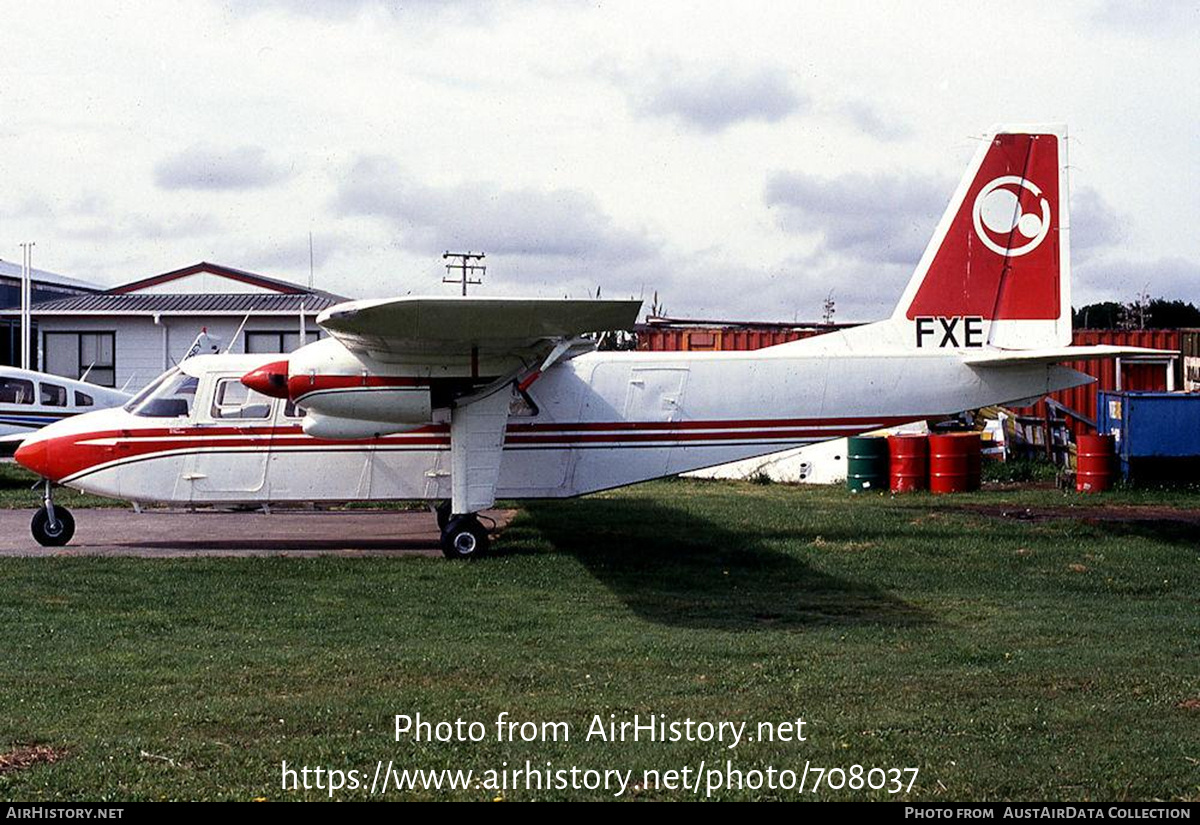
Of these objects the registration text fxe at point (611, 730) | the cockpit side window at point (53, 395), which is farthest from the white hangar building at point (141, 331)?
the registration text fxe at point (611, 730)

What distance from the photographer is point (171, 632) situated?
10.1m

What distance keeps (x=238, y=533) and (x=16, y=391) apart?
839 cm

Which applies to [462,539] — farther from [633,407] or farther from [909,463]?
[909,463]

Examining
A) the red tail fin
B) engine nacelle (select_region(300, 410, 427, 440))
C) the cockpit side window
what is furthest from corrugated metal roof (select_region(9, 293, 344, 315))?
the red tail fin

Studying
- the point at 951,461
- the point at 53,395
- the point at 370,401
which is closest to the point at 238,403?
the point at 370,401

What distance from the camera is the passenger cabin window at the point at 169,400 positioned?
15.4 meters

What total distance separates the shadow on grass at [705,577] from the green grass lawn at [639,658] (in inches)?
2.4

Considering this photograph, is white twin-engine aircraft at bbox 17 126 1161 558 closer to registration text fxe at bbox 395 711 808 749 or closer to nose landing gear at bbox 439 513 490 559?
nose landing gear at bbox 439 513 490 559

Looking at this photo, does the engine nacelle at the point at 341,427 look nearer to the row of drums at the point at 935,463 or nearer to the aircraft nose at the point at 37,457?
the aircraft nose at the point at 37,457

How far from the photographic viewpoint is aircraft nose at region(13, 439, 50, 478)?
595 inches

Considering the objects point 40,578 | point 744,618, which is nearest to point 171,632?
point 40,578

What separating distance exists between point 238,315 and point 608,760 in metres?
29.8

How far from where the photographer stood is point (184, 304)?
36344mm

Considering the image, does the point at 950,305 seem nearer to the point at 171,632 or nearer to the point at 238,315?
the point at 171,632
